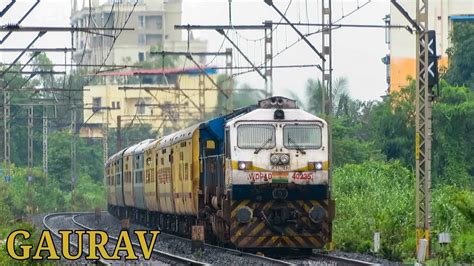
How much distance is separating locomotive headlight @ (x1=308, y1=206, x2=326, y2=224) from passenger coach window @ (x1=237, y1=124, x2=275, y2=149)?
60.8 inches

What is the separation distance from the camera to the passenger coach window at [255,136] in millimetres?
26438

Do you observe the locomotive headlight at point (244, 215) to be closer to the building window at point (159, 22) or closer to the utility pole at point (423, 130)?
the utility pole at point (423, 130)

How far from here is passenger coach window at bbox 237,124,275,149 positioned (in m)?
26.4

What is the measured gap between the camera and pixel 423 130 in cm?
2586

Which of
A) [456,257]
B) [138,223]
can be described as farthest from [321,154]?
[138,223]

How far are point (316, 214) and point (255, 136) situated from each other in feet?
6.64

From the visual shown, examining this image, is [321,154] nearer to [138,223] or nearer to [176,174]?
[176,174]

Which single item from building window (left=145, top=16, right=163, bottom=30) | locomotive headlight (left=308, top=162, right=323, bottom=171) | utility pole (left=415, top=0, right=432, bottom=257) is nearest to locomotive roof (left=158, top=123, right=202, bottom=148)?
locomotive headlight (left=308, top=162, right=323, bottom=171)

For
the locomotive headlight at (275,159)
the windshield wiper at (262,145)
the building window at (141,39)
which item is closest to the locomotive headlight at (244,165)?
the windshield wiper at (262,145)

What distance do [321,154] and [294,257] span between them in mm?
2174

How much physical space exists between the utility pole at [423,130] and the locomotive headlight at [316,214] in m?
1.94

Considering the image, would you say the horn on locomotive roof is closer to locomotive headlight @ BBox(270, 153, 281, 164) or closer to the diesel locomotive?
the diesel locomotive

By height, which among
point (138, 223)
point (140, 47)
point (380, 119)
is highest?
point (140, 47)

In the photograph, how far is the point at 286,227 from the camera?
26.4 metres
